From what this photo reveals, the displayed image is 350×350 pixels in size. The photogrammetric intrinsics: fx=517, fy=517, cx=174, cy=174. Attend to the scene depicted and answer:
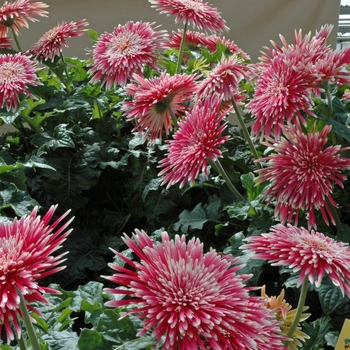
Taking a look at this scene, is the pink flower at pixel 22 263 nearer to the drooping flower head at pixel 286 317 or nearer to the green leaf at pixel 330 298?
the drooping flower head at pixel 286 317

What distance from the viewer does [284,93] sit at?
70cm

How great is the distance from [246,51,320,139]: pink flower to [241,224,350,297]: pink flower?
0.22 meters

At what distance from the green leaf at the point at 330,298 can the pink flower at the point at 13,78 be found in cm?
65

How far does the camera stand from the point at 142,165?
108 cm

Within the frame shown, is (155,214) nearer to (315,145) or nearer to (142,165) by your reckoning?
(142,165)

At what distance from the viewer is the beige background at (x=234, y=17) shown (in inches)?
97.2

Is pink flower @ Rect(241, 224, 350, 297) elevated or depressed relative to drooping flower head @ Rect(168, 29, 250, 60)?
depressed

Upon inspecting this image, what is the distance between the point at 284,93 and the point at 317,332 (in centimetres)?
31

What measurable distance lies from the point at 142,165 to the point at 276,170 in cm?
45

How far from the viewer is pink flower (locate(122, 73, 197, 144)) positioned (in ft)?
2.66

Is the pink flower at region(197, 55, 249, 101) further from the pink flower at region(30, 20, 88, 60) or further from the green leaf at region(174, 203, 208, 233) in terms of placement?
the pink flower at region(30, 20, 88, 60)

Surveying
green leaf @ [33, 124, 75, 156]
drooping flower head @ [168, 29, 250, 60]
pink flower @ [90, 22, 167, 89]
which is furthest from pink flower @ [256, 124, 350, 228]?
drooping flower head @ [168, 29, 250, 60]

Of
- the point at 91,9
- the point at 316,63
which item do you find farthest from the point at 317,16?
the point at 316,63

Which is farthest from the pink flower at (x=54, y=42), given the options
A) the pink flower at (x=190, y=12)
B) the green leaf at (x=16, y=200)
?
the green leaf at (x=16, y=200)
